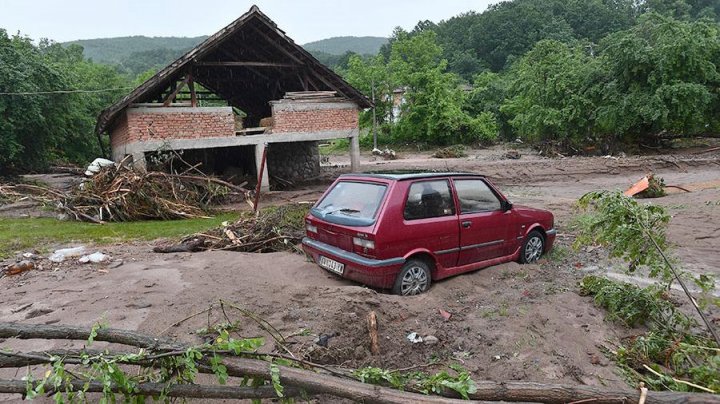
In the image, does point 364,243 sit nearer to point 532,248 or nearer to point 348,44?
point 532,248

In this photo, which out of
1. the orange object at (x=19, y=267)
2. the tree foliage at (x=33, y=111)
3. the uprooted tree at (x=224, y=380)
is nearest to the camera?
the uprooted tree at (x=224, y=380)

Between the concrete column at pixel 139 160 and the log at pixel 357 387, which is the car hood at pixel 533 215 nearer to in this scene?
the log at pixel 357 387

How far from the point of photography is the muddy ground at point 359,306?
4.05 metres

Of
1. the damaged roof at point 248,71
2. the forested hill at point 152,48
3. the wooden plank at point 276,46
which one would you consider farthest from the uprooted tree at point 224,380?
the forested hill at point 152,48

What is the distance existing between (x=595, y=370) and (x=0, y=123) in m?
20.3

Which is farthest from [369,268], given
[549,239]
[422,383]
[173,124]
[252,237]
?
[173,124]

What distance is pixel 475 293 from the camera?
560cm

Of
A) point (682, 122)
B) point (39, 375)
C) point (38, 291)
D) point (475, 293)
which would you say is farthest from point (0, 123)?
point (682, 122)

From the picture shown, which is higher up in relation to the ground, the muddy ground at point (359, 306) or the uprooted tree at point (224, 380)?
the uprooted tree at point (224, 380)

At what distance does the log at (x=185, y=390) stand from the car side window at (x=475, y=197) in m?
3.68

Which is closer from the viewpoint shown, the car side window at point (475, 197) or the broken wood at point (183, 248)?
the car side window at point (475, 197)

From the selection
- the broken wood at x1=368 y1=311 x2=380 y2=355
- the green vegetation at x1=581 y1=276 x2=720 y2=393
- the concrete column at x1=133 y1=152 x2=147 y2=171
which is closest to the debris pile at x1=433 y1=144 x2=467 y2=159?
the concrete column at x1=133 y1=152 x2=147 y2=171

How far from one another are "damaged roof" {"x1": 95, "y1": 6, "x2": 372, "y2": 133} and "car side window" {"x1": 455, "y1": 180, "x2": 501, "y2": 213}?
33.3ft

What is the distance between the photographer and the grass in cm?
843
